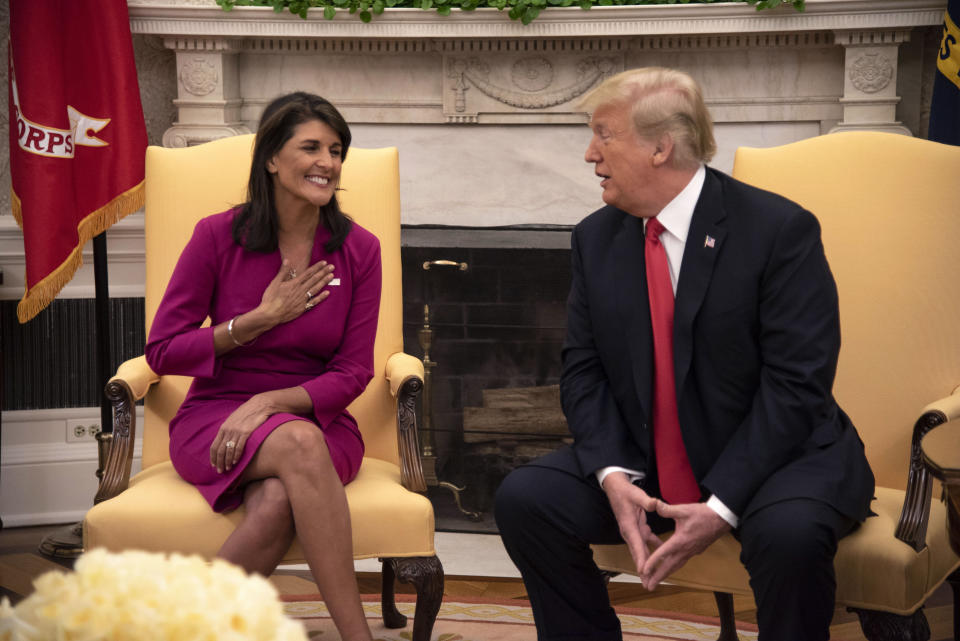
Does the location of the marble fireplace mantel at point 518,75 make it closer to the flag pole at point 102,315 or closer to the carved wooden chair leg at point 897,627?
the flag pole at point 102,315

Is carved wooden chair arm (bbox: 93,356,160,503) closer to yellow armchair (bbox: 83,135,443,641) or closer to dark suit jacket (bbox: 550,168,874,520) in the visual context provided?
yellow armchair (bbox: 83,135,443,641)

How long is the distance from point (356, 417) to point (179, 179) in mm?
729

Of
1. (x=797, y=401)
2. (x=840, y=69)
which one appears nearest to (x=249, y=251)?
(x=797, y=401)

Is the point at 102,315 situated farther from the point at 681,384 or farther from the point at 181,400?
the point at 681,384

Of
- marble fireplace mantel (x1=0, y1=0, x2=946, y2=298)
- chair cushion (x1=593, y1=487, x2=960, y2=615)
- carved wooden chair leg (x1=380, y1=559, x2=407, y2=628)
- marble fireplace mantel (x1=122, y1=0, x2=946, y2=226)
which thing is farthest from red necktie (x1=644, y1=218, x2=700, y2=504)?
marble fireplace mantel (x1=0, y1=0, x2=946, y2=298)

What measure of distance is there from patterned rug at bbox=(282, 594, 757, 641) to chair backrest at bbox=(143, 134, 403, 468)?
1.52 feet

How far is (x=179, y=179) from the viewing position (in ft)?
8.45

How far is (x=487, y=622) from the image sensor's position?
2.65 metres

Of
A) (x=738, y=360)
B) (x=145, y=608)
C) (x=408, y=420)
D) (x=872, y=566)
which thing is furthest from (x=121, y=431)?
(x=872, y=566)

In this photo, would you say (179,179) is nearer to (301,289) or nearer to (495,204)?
(301,289)

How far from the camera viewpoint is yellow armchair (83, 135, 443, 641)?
6.71 ft

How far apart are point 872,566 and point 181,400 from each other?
154 cm

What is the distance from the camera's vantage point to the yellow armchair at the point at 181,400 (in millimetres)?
2045

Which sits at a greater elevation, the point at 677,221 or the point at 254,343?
the point at 677,221
